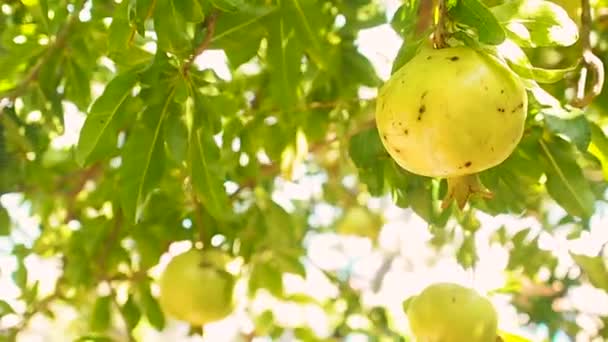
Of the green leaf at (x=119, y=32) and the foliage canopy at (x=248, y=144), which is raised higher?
the green leaf at (x=119, y=32)

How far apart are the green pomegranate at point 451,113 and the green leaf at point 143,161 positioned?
0.62 m

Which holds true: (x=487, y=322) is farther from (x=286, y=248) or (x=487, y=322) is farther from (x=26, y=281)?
(x=26, y=281)

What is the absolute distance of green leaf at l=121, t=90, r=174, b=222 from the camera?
183cm

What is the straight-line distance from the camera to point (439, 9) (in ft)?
4.58

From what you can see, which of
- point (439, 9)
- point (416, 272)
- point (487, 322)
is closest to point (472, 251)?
point (487, 322)

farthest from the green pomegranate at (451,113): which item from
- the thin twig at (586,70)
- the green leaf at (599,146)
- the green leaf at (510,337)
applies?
the green leaf at (510,337)

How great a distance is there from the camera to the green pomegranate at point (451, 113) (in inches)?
49.5

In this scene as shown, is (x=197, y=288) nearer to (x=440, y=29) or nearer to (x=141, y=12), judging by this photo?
(x=141, y=12)

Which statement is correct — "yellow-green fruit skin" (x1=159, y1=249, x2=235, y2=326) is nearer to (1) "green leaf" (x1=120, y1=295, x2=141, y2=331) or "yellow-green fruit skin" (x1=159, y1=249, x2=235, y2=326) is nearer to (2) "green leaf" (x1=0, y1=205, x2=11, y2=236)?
(1) "green leaf" (x1=120, y1=295, x2=141, y2=331)

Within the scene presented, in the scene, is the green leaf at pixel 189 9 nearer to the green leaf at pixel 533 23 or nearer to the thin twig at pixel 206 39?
the thin twig at pixel 206 39

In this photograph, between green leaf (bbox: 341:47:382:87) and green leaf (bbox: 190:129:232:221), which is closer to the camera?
green leaf (bbox: 190:129:232:221)

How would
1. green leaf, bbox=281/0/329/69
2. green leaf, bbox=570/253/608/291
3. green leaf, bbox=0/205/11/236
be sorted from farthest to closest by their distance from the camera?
green leaf, bbox=0/205/11/236 < green leaf, bbox=570/253/608/291 < green leaf, bbox=281/0/329/69

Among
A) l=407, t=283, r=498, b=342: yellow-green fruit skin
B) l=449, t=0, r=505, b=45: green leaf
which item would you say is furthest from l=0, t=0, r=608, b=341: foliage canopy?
l=407, t=283, r=498, b=342: yellow-green fruit skin

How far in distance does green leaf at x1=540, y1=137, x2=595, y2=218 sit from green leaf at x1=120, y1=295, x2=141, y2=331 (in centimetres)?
129
